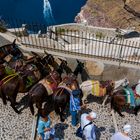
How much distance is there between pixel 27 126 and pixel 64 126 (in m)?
1.28

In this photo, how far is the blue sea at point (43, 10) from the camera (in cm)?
6419

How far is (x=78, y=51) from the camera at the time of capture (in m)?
15.5

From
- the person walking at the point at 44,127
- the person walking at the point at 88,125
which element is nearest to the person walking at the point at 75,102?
the person walking at the point at 88,125

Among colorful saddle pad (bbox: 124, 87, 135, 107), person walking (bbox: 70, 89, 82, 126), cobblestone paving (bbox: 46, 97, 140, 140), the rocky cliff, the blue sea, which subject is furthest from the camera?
the rocky cliff

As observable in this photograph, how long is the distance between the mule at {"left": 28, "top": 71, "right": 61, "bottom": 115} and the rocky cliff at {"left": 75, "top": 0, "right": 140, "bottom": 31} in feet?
163

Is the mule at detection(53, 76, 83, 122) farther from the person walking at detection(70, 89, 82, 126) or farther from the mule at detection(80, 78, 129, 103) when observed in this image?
the mule at detection(80, 78, 129, 103)

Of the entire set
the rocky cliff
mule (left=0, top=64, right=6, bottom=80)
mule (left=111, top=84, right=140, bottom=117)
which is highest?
mule (left=0, top=64, right=6, bottom=80)

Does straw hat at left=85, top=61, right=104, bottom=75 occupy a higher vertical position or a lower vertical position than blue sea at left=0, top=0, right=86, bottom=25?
higher

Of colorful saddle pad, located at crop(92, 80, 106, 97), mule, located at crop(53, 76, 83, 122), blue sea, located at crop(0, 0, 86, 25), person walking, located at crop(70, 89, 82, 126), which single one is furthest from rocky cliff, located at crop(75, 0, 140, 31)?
person walking, located at crop(70, 89, 82, 126)

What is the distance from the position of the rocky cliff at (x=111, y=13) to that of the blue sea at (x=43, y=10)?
77.8 inches

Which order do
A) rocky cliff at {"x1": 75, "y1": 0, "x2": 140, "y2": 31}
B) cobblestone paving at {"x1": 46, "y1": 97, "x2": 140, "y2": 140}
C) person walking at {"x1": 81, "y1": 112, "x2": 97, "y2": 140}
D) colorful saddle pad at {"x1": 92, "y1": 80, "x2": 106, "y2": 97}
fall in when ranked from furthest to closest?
rocky cliff at {"x1": 75, "y1": 0, "x2": 140, "y2": 31}
colorful saddle pad at {"x1": 92, "y1": 80, "x2": 106, "y2": 97}
cobblestone paving at {"x1": 46, "y1": 97, "x2": 140, "y2": 140}
person walking at {"x1": 81, "y1": 112, "x2": 97, "y2": 140}

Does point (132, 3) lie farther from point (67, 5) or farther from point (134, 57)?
point (134, 57)

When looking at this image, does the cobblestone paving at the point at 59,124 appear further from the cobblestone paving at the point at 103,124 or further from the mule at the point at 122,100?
the mule at the point at 122,100

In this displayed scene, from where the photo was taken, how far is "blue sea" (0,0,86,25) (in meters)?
64.2
